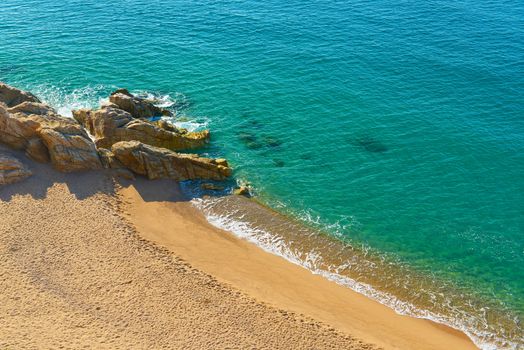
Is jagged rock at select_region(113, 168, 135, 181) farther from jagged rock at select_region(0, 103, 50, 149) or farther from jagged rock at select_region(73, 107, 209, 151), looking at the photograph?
jagged rock at select_region(0, 103, 50, 149)

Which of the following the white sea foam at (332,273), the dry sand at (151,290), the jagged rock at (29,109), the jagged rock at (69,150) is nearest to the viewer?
the dry sand at (151,290)

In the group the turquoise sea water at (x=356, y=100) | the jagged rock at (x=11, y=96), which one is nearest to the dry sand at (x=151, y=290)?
the turquoise sea water at (x=356, y=100)

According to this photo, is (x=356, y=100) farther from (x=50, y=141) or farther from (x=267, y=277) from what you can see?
(x=50, y=141)

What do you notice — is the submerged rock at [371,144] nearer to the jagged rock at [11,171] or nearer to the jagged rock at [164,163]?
the jagged rock at [164,163]

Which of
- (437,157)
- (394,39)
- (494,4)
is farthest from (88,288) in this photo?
(494,4)

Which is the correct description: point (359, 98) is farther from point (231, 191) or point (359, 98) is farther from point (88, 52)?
point (88, 52)

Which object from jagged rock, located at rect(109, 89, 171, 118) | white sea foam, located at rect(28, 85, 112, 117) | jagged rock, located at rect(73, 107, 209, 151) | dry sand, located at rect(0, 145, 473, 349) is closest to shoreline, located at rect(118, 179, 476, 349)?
dry sand, located at rect(0, 145, 473, 349)

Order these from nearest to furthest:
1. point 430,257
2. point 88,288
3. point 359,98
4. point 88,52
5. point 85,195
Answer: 1. point 88,288
2. point 430,257
3. point 85,195
4. point 359,98
5. point 88,52
